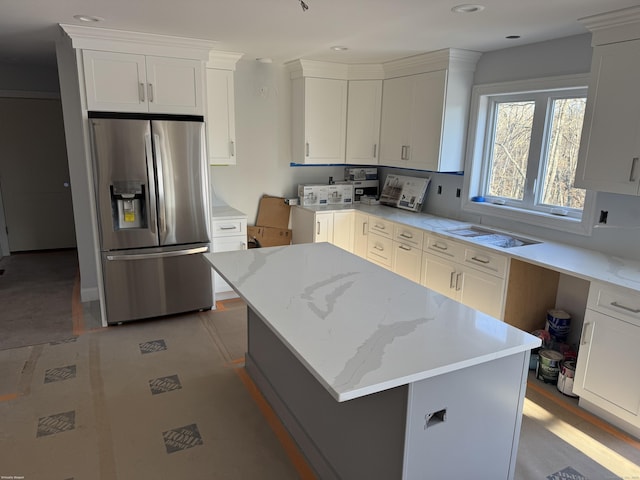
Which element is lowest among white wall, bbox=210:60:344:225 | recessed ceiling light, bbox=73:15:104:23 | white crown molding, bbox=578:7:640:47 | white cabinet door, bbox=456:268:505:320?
white cabinet door, bbox=456:268:505:320

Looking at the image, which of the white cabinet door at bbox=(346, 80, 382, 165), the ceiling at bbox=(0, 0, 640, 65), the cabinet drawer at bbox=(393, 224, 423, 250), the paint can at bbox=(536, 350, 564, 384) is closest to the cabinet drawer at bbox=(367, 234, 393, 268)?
the cabinet drawer at bbox=(393, 224, 423, 250)

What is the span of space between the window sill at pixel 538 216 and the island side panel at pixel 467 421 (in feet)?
6.33

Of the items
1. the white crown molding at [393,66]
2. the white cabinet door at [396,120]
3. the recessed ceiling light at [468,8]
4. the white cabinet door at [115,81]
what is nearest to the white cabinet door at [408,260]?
the white cabinet door at [396,120]

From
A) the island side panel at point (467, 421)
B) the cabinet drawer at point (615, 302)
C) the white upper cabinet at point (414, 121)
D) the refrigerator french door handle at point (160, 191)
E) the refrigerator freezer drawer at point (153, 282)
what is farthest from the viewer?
the white upper cabinet at point (414, 121)

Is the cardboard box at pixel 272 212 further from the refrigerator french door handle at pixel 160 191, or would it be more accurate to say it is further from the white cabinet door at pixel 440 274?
the white cabinet door at pixel 440 274

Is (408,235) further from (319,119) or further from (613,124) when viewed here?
(613,124)

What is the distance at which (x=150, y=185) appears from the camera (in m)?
3.56

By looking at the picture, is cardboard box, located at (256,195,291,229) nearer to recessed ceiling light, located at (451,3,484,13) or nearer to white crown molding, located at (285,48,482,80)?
white crown molding, located at (285,48,482,80)

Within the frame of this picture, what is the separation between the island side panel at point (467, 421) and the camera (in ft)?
5.04

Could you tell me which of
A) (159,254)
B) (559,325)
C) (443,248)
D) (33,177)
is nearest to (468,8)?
(443,248)

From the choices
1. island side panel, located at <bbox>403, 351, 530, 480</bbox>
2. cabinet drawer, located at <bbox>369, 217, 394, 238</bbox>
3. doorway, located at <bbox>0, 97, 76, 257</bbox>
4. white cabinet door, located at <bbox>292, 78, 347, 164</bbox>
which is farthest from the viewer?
doorway, located at <bbox>0, 97, 76, 257</bbox>

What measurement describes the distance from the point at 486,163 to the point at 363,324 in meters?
2.86

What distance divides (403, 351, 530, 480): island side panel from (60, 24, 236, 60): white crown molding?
3251 millimetres

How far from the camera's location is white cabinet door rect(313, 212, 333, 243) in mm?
4590
